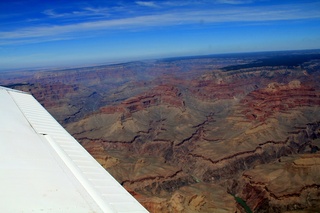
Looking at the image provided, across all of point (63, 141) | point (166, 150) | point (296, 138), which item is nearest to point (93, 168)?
point (63, 141)

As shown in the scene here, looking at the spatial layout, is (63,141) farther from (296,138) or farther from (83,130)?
(83,130)

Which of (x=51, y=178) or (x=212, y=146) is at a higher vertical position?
(x=51, y=178)

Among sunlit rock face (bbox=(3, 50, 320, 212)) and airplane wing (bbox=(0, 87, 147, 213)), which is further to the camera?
sunlit rock face (bbox=(3, 50, 320, 212))

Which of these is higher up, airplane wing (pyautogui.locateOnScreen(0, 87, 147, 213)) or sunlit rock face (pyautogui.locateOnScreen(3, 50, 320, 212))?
airplane wing (pyautogui.locateOnScreen(0, 87, 147, 213))

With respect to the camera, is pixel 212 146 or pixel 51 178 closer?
pixel 51 178
